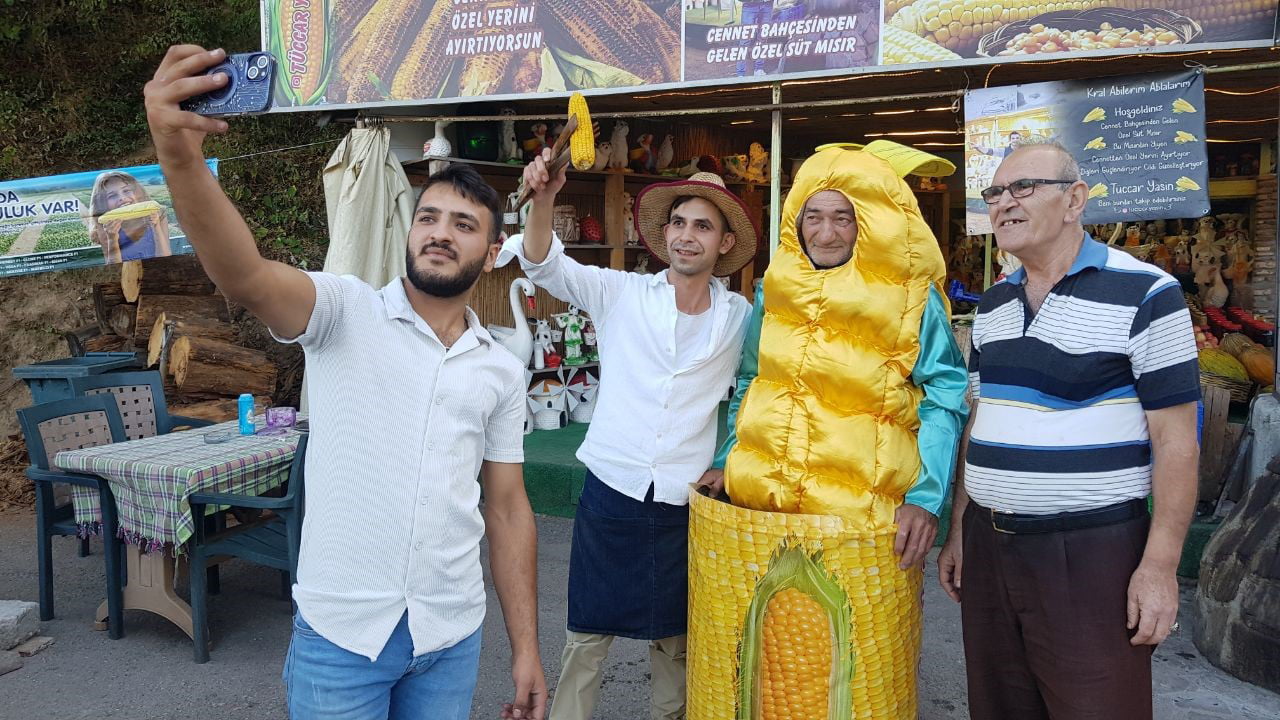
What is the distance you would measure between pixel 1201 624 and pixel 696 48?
4.16 m

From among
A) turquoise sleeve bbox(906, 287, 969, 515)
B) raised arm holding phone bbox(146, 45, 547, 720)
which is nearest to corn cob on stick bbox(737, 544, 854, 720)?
turquoise sleeve bbox(906, 287, 969, 515)

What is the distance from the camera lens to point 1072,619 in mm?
2146

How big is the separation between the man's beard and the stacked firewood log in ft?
18.2

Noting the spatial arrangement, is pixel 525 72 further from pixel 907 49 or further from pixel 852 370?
pixel 852 370

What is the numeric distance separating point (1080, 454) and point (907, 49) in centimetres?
350

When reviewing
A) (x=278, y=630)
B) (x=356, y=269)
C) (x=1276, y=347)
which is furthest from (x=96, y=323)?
(x=1276, y=347)

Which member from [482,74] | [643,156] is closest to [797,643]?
[482,74]

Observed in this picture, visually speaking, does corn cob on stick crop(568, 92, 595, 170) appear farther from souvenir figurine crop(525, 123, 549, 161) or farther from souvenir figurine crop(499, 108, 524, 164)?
souvenir figurine crop(525, 123, 549, 161)

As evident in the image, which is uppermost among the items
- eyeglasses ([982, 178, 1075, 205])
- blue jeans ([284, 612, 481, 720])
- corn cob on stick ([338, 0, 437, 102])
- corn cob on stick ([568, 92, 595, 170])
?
corn cob on stick ([338, 0, 437, 102])

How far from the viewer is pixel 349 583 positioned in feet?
5.71

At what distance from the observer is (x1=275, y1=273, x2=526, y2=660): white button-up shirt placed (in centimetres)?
174

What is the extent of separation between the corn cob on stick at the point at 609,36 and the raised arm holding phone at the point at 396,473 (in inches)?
157

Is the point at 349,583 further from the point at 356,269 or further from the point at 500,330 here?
the point at 500,330

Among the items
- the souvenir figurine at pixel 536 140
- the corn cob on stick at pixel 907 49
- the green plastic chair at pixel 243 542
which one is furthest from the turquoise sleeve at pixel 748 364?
the souvenir figurine at pixel 536 140
